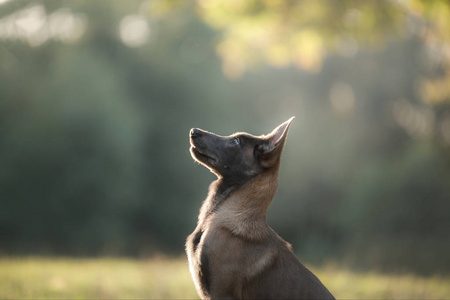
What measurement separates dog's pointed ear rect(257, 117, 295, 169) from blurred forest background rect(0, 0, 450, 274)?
21.6 ft

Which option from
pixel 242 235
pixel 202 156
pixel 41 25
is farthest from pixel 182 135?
pixel 242 235

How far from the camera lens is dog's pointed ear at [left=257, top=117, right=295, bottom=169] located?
4.77 m

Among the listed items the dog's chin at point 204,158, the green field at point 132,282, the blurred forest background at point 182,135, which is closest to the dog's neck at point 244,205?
the dog's chin at point 204,158

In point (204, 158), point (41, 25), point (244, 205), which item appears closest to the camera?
point (244, 205)

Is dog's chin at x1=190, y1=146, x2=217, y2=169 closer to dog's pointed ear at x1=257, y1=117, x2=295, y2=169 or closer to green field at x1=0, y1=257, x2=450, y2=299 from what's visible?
dog's pointed ear at x1=257, y1=117, x2=295, y2=169

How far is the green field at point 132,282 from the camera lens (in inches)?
293

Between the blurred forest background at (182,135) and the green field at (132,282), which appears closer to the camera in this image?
the green field at (132,282)

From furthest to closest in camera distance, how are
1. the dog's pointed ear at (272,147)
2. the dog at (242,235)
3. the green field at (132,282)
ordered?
the green field at (132,282), the dog's pointed ear at (272,147), the dog at (242,235)

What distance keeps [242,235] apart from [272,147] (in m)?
0.91

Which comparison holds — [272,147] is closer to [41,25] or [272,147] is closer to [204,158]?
[204,158]

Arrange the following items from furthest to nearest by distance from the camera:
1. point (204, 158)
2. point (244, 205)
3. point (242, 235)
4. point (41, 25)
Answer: point (41, 25)
point (204, 158)
point (244, 205)
point (242, 235)

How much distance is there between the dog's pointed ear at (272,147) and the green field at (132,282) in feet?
12.2

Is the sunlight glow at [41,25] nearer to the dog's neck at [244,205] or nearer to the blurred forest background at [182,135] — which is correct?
the blurred forest background at [182,135]

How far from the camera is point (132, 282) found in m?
8.37
